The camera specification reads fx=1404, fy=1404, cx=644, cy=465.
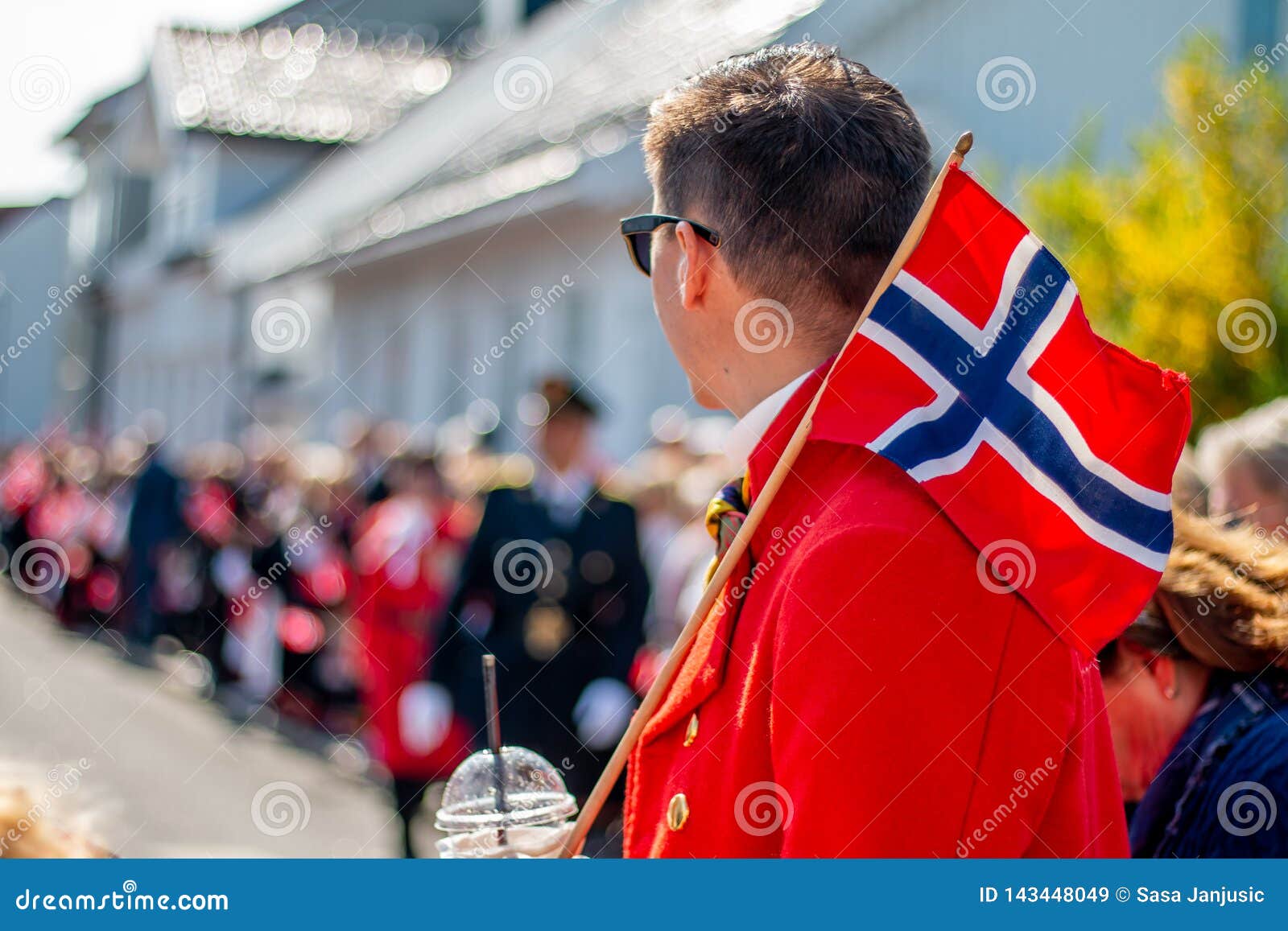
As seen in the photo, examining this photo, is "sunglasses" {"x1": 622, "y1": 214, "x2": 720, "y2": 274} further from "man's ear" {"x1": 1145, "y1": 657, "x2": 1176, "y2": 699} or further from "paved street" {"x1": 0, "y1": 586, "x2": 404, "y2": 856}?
"paved street" {"x1": 0, "y1": 586, "x2": 404, "y2": 856}

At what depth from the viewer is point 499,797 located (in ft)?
7.27

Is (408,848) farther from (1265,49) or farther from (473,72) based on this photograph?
(473,72)

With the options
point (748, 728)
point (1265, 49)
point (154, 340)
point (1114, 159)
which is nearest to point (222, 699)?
point (1114, 159)

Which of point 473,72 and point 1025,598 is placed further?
point 473,72

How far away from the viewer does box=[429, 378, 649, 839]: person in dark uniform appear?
544cm

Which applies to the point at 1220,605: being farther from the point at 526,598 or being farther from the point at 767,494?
the point at 526,598

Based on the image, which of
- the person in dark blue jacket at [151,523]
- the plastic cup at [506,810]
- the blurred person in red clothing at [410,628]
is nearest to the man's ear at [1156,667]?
the plastic cup at [506,810]

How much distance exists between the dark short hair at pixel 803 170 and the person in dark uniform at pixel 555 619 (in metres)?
3.73

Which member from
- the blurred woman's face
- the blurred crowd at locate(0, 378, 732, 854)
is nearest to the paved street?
the blurred crowd at locate(0, 378, 732, 854)

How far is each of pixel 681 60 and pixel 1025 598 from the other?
9341mm

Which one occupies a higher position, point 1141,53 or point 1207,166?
point 1141,53

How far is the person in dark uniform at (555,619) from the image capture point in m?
5.44

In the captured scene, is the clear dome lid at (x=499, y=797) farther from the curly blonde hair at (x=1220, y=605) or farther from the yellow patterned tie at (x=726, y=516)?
the curly blonde hair at (x=1220, y=605)
